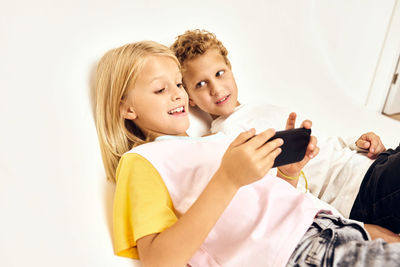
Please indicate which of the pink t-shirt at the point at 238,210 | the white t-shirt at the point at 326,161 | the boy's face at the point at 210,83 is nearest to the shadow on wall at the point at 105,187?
the pink t-shirt at the point at 238,210

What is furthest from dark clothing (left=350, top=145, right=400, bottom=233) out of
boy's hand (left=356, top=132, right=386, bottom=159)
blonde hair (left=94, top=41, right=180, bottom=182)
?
blonde hair (left=94, top=41, right=180, bottom=182)

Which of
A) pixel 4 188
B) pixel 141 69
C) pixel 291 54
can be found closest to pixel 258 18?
pixel 291 54

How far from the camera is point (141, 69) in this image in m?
0.78

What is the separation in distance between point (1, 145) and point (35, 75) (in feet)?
0.74

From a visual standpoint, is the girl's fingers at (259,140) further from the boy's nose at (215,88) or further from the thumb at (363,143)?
the thumb at (363,143)

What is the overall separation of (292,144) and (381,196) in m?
0.35

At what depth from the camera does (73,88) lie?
0.79 metres

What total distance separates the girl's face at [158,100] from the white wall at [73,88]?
0.14 meters

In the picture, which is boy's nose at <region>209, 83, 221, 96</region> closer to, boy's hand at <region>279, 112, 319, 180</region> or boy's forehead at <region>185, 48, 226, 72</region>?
boy's forehead at <region>185, 48, 226, 72</region>

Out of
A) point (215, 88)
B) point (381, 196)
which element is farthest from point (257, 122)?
point (381, 196)

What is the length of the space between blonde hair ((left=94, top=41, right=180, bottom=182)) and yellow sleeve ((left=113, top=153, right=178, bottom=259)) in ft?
0.42

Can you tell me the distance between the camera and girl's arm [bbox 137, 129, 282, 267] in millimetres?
547

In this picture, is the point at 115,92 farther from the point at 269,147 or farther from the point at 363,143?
the point at 363,143

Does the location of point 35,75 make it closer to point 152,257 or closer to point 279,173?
point 152,257
